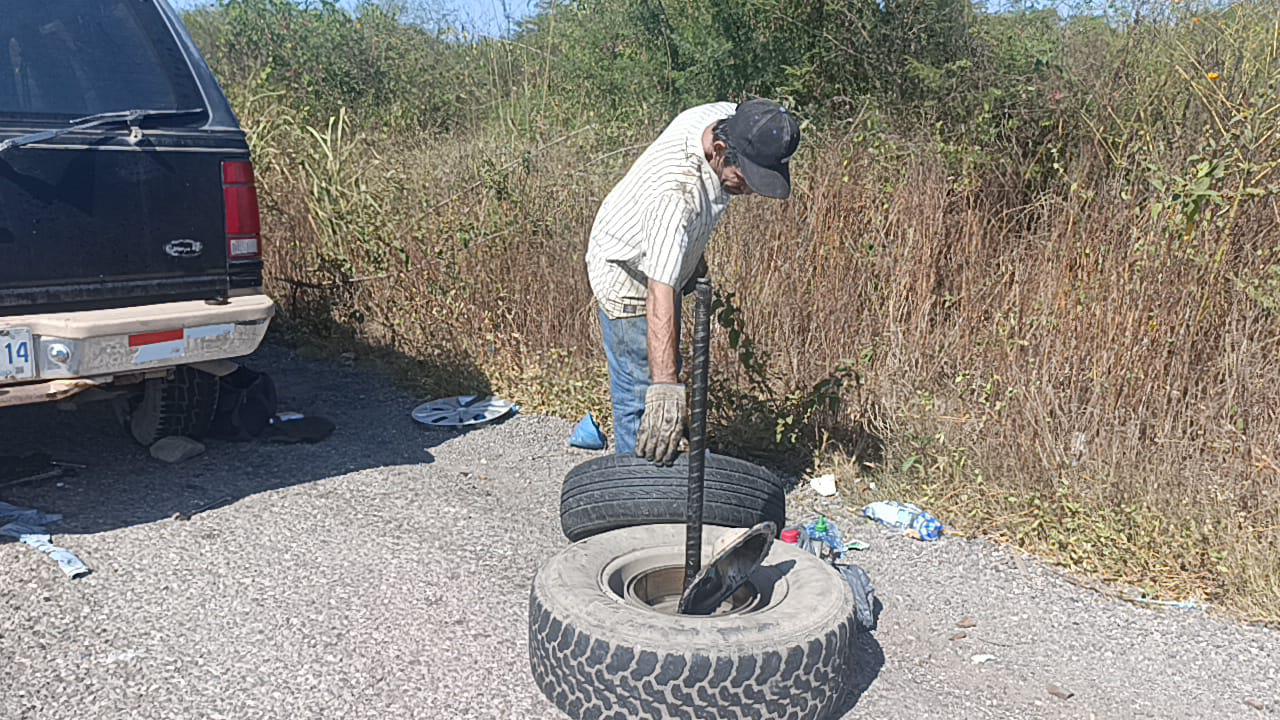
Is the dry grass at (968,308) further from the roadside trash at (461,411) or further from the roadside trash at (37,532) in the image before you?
the roadside trash at (37,532)

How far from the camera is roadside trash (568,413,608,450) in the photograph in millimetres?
5859

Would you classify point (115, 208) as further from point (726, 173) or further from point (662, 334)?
point (726, 173)

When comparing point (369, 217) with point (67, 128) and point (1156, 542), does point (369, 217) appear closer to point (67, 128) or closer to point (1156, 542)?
point (67, 128)

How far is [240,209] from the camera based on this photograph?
478 centimetres

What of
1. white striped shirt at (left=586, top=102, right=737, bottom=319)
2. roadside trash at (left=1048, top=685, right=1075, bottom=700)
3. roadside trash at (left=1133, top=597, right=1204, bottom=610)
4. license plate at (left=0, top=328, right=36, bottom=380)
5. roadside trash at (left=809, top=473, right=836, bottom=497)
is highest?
white striped shirt at (left=586, top=102, right=737, bottom=319)

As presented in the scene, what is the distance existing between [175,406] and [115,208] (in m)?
1.34

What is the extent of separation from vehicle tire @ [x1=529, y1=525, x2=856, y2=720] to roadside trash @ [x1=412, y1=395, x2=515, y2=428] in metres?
2.93

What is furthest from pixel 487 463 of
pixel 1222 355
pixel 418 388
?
pixel 1222 355

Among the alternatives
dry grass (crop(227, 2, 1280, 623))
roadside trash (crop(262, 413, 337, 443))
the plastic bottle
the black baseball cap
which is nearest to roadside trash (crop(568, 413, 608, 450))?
dry grass (crop(227, 2, 1280, 623))

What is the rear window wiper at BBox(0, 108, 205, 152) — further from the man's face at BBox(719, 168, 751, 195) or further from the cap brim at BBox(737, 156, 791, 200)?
the cap brim at BBox(737, 156, 791, 200)

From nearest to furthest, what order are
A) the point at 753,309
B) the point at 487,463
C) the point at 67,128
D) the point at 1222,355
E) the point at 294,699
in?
1. the point at 294,699
2. the point at 67,128
3. the point at 1222,355
4. the point at 487,463
5. the point at 753,309

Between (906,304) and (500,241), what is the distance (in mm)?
2771

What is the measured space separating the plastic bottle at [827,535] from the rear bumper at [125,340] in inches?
99.5

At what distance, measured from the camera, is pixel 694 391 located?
3.32 metres
